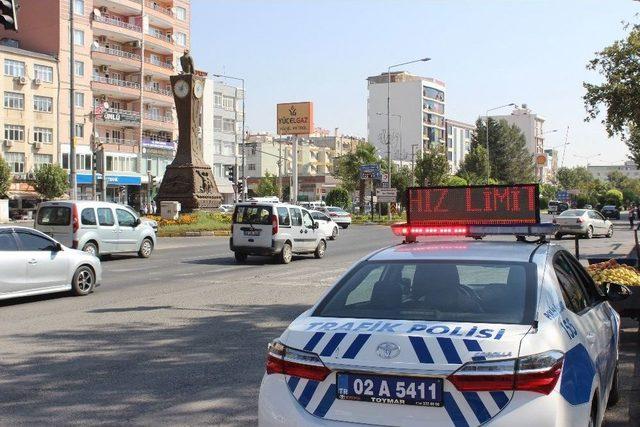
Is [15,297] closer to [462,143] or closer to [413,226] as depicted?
[413,226]

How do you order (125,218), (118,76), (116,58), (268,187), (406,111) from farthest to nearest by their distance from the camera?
(406,111), (268,187), (118,76), (116,58), (125,218)

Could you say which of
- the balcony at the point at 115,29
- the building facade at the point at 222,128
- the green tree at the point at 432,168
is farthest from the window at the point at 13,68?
the green tree at the point at 432,168

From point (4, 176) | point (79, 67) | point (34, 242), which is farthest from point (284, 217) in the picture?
point (79, 67)

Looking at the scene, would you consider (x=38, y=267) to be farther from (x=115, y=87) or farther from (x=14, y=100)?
(x=115, y=87)

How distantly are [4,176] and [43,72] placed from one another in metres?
11.3

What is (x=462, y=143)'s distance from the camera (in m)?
145

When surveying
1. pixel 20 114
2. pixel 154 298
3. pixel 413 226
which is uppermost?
pixel 20 114

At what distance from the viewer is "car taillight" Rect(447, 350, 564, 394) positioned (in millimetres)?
3279

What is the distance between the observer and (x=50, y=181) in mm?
57500

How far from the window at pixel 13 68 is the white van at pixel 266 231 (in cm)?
4586

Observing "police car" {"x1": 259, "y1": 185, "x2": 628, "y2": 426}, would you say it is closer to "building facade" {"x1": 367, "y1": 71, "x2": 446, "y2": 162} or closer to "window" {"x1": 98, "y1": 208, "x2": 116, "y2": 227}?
"window" {"x1": 98, "y1": 208, "x2": 116, "y2": 227}

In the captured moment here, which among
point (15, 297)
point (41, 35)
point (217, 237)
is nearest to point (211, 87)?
point (41, 35)

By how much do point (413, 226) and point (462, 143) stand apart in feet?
468

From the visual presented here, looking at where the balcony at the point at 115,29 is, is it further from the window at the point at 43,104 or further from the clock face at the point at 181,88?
the clock face at the point at 181,88
